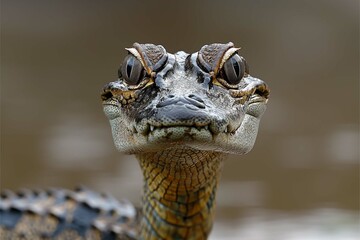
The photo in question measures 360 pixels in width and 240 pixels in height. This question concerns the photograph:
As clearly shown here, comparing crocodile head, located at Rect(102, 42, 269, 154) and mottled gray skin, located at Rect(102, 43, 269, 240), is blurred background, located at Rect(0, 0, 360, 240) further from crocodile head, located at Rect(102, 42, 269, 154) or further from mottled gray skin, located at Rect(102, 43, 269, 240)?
crocodile head, located at Rect(102, 42, 269, 154)

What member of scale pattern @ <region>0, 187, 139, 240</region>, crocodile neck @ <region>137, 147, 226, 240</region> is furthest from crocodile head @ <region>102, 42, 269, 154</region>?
scale pattern @ <region>0, 187, 139, 240</region>

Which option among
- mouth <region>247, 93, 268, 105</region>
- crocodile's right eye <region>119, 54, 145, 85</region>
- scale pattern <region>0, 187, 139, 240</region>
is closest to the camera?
crocodile's right eye <region>119, 54, 145, 85</region>

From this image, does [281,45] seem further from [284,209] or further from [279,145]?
[284,209]

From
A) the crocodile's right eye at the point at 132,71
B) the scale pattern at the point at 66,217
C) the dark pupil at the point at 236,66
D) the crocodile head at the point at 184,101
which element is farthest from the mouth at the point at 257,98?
the scale pattern at the point at 66,217

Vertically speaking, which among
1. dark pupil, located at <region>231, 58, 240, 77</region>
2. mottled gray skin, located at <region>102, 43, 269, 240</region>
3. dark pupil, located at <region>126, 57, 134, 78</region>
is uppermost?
dark pupil, located at <region>231, 58, 240, 77</region>

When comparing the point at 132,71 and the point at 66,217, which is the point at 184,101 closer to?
the point at 132,71

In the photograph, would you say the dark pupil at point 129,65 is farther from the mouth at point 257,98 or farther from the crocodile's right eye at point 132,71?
the mouth at point 257,98

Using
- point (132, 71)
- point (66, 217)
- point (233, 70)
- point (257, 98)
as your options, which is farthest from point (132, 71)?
point (66, 217)
